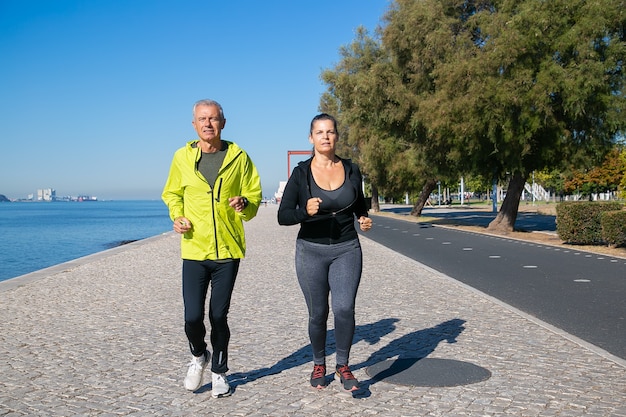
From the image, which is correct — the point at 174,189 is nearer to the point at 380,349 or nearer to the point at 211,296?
the point at 211,296

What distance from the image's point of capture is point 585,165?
22.2 meters

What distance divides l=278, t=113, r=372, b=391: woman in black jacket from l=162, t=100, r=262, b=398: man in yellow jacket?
0.36 meters

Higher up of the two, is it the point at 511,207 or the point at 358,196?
the point at 358,196

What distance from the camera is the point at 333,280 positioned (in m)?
4.25

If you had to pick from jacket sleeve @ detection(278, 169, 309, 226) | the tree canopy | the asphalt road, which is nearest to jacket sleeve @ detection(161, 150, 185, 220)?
jacket sleeve @ detection(278, 169, 309, 226)

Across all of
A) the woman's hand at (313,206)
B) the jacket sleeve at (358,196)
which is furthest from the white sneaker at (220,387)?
the jacket sleeve at (358,196)

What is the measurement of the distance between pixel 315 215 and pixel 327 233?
0.15 metres

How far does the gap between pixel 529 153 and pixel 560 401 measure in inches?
753

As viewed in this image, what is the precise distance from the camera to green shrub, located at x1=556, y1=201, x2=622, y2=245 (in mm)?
16219

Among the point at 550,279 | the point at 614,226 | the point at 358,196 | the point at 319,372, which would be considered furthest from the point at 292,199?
the point at 614,226

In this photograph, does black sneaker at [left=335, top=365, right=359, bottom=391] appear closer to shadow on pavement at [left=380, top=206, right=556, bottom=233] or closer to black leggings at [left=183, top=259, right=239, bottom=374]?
black leggings at [left=183, top=259, right=239, bottom=374]

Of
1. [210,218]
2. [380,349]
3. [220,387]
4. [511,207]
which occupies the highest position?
[210,218]

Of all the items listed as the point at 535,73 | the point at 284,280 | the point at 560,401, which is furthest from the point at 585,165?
the point at 560,401

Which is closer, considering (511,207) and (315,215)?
(315,215)
